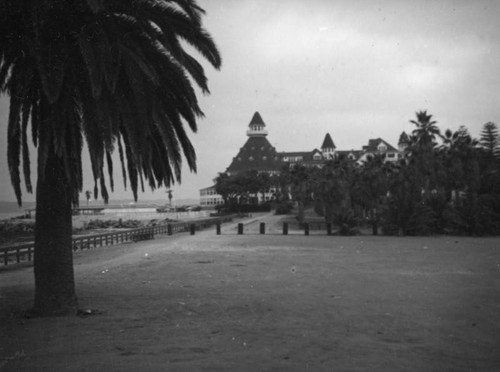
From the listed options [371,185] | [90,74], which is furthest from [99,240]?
[371,185]

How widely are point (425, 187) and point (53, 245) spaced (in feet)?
164

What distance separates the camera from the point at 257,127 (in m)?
163

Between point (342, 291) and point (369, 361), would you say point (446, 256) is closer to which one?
point (342, 291)

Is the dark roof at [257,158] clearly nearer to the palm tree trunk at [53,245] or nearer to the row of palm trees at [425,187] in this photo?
the row of palm trees at [425,187]

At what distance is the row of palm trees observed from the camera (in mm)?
38156

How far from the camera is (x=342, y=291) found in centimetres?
1360

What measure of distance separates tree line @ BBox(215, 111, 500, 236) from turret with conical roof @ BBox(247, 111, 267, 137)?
77719 mm

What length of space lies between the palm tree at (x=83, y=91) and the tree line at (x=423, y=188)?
30.6 m

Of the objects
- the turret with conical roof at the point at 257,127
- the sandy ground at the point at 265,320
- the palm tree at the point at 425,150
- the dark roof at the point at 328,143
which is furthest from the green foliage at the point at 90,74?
the dark roof at the point at 328,143

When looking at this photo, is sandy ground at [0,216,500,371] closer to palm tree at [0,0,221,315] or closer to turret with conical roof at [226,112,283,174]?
palm tree at [0,0,221,315]

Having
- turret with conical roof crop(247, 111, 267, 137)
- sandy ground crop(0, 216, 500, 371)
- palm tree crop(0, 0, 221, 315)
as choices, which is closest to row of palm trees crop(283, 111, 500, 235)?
sandy ground crop(0, 216, 500, 371)

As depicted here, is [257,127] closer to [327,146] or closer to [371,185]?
[327,146]

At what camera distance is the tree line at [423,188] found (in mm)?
38188

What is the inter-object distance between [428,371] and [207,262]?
14680mm
